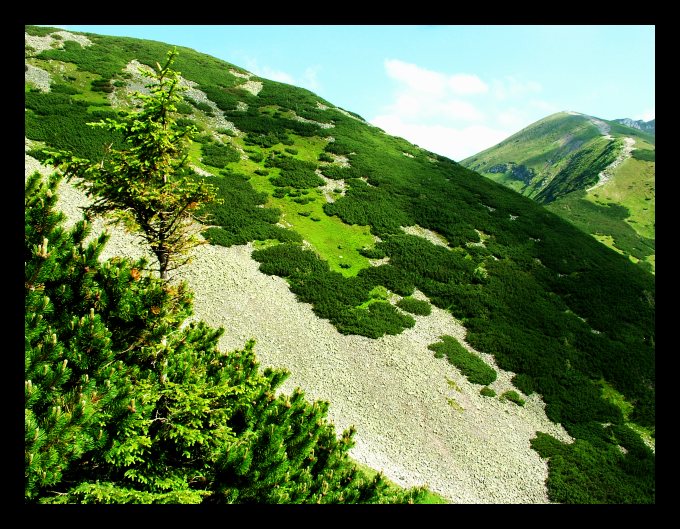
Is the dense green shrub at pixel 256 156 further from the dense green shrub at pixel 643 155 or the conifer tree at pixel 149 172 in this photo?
the dense green shrub at pixel 643 155

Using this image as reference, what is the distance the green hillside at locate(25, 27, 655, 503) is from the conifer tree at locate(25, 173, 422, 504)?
1542 centimetres

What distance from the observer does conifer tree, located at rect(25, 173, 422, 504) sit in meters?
4.98

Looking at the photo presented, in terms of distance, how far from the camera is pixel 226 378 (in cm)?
802

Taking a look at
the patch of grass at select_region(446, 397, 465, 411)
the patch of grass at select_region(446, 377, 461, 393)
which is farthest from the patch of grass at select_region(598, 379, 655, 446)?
the patch of grass at select_region(446, 397, 465, 411)

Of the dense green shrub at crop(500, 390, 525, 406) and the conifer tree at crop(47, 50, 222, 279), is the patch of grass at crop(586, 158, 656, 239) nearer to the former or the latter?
the dense green shrub at crop(500, 390, 525, 406)

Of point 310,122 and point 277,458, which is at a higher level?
point 310,122

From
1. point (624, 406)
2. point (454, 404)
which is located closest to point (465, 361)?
point (454, 404)

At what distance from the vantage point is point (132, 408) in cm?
539

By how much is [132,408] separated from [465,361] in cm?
2184

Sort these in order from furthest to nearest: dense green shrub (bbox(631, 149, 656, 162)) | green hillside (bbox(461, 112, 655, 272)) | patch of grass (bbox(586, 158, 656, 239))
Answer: dense green shrub (bbox(631, 149, 656, 162)) → patch of grass (bbox(586, 158, 656, 239)) → green hillside (bbox(461, 112, 655, 272))
